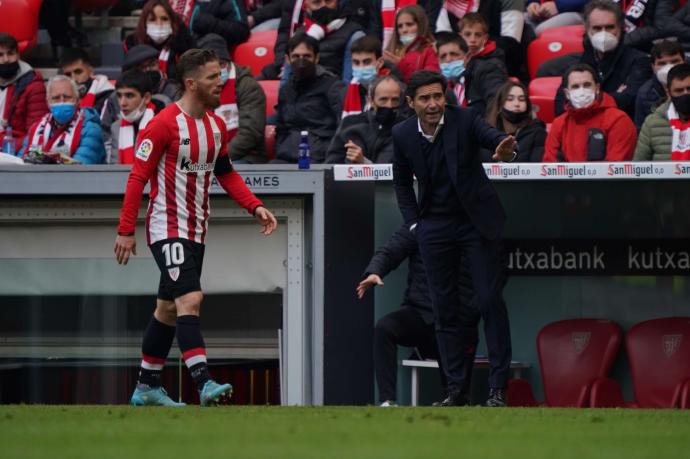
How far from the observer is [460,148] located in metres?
8.02

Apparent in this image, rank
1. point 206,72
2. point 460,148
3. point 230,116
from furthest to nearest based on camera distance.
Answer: point 230,116
point 460,148
point 206,72

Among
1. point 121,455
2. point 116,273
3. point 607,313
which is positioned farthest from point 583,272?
point 121,455

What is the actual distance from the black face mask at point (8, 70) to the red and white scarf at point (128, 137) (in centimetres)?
156

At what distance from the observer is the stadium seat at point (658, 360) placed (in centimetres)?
958

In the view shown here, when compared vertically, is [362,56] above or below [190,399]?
above

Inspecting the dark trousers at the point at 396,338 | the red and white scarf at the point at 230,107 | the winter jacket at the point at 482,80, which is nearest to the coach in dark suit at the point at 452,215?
the dark trousers at the point at 396,338

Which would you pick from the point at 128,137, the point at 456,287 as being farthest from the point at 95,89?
the point at 456,287

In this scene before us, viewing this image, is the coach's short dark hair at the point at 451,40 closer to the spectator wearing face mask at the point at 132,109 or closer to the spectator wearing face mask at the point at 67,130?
the spectator wearing face mask at the point at 132,109

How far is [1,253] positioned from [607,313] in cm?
426

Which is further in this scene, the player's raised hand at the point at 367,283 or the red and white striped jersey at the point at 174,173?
the player's raised hand at the point at 367,283

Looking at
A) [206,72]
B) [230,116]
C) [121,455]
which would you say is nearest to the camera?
[121,455]

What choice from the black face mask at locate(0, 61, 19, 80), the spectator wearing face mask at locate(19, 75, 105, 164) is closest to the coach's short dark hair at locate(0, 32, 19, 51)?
the black face mask at locate(0, 61, 19, 80)

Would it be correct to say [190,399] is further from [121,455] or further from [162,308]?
[121,455]

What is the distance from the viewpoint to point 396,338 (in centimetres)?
908
